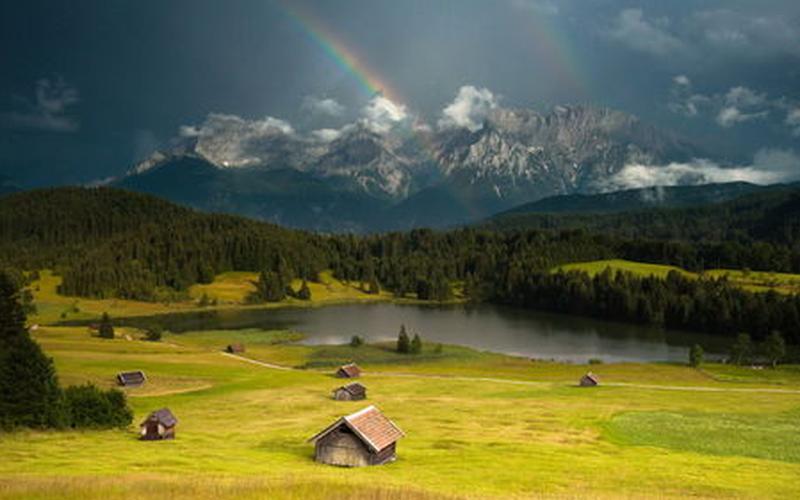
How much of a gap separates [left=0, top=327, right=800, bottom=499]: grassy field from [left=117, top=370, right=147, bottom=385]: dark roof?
2.02 meters

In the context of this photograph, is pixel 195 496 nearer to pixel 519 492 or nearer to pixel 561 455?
pixel 519 492

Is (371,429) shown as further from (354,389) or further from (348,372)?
(348,372)

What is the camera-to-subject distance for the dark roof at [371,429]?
157 ft

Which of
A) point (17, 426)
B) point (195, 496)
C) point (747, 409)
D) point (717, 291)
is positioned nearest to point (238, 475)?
point (195, 496)

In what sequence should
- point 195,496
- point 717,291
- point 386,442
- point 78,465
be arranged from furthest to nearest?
1. point 717,291
2. point 386,442
3. point 78,465
4. point 195,496

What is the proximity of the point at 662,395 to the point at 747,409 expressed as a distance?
12.8 m

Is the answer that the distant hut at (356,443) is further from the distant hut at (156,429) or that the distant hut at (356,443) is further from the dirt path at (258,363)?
the dirt path at (258,363)

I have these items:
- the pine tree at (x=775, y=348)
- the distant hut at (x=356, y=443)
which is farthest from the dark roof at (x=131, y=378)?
the pine tree at (x=775, y=348)

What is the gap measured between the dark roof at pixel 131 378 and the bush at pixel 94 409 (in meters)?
25.1

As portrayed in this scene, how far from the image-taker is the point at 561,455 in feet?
172

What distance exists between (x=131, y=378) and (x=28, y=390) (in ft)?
105

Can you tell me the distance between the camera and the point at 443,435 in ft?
201

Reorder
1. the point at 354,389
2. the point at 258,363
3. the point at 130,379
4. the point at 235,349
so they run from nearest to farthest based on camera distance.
Answer: 1. the point at 354,389
2. the point at 130,379
3. the point at 258,363
4. the point at 235,349

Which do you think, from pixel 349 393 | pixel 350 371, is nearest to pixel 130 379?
pixel 349 393
